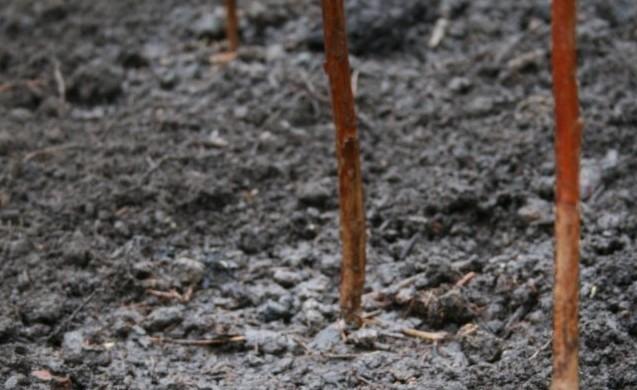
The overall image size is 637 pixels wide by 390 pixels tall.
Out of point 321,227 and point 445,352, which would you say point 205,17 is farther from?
point 445,352

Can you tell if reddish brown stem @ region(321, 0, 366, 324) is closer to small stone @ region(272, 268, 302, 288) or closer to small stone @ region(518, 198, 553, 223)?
small stone @ region(272, 268, 302, 288)

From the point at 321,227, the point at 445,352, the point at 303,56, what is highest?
the point at 303,56

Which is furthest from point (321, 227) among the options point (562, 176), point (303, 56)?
point (562, 176)

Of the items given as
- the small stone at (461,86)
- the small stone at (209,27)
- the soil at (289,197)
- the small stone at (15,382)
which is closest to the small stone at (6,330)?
the soil at (289,197)

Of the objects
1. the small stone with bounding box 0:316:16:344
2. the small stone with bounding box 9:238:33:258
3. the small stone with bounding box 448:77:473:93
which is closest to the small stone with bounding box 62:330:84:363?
the small stone with bounding box 0:316:16:344

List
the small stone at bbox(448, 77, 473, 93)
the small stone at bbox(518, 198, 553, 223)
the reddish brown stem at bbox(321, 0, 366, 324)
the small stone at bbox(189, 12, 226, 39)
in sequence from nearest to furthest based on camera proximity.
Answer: the reddish brown stem at bbox(321, 0, 366, 324), the small stone at bbox(518, 198, 553, 223), the small stone at bbox(448, 77, 473, 93), the small stone at bbox(189, 12, 226, 39)

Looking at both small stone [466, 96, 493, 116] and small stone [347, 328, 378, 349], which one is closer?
small stone [347, 328, 378, 349]
